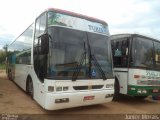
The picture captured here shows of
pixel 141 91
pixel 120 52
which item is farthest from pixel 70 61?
pixel 141 91

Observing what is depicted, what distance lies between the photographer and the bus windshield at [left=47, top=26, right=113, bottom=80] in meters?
6.41

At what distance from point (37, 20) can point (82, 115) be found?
12.3 feet

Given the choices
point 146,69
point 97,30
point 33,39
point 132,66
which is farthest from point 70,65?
→ point 146,69

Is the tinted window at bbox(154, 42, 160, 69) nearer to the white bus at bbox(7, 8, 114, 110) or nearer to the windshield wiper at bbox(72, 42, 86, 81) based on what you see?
the white bus at bbox(7, 8, 114, 110)

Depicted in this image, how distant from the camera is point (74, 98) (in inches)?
261

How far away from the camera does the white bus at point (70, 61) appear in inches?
250

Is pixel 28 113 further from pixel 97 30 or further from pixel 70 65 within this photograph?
pixel 97 30

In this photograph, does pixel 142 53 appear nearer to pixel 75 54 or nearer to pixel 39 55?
pixel 75 54

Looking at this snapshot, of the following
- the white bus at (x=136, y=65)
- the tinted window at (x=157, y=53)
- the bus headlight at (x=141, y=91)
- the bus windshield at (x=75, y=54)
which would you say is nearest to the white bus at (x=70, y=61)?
the bus windshield at (x=75, y=54)

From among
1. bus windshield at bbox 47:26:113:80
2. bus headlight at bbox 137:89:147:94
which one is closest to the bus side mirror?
bus windshield at bbox 47:26:113:80

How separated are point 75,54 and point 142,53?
11.3 feet

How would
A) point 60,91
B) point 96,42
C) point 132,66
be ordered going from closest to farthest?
point 60,91 → point 96,42 → point 132,66

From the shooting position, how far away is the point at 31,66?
8.24 m

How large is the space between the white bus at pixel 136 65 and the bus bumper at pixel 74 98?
1.59m
